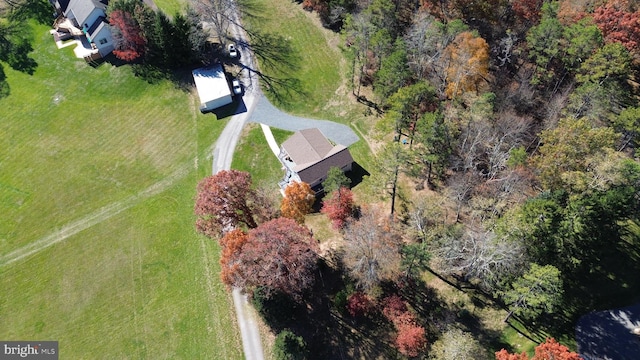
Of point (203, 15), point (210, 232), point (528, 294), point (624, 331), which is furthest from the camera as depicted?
point (203, 15)

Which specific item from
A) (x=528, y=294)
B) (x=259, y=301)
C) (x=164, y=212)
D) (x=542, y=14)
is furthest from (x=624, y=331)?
(x=164, y=212)

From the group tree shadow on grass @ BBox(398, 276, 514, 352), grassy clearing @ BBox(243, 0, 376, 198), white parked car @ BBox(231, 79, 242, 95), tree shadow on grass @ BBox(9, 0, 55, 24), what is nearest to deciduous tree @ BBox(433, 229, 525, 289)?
tree shadow on grass @ BBox(398, 276, 514, 352)

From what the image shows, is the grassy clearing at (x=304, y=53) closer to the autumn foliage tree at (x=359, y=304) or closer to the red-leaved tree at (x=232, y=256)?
the red-leaved tree at (x=232, y=256)

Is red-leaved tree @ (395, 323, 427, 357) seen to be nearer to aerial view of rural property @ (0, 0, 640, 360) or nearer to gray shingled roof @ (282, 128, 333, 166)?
aerial view of rural property @ (0, 0, 640, 360)

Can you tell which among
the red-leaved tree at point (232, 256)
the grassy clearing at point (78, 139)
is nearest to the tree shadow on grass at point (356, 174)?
the red-leaved tree at point (232, 256)

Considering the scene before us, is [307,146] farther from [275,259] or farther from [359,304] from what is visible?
[359,304]

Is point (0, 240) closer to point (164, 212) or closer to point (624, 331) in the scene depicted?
point (164, 212)
